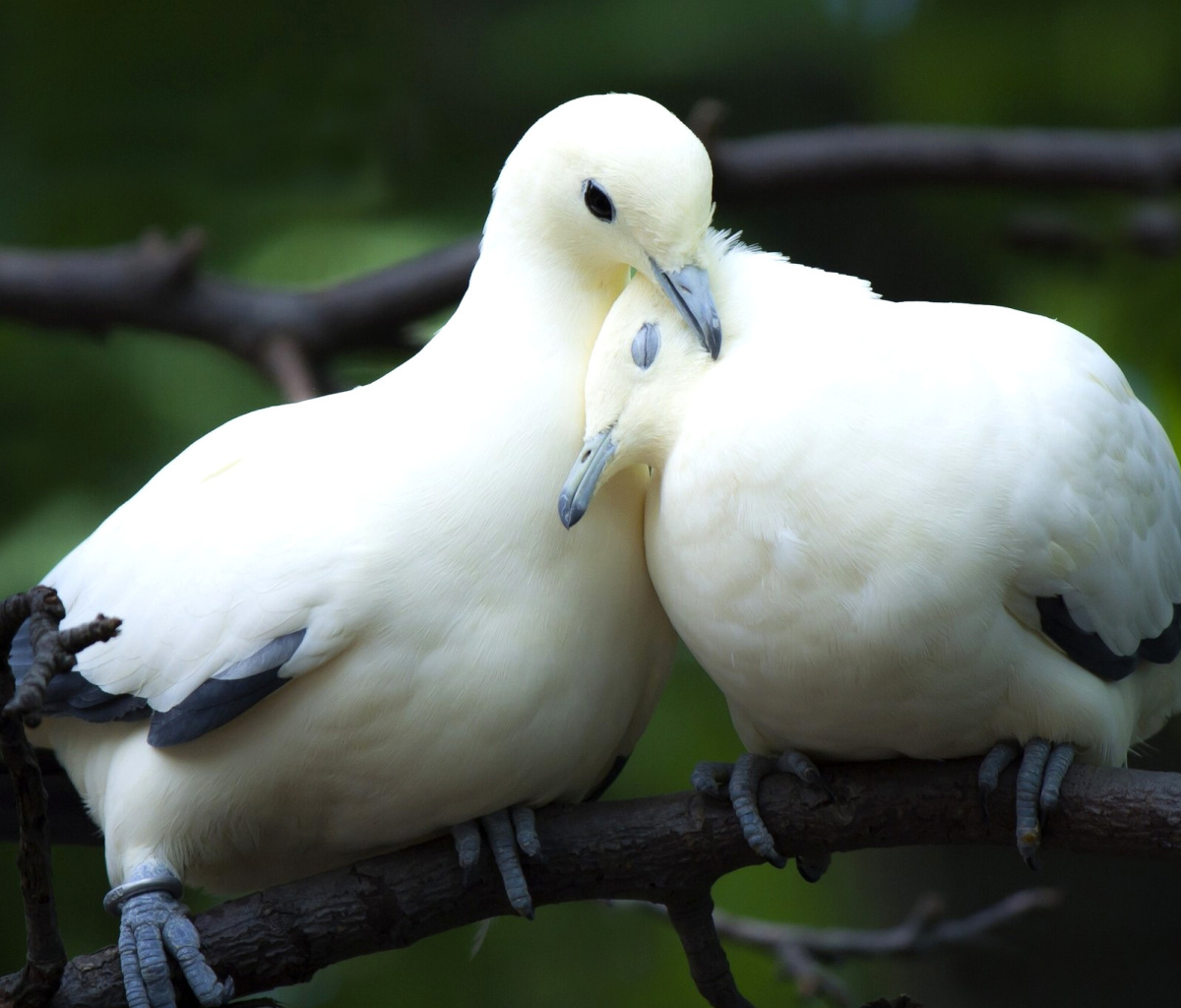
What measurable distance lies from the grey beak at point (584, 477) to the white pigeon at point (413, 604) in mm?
54

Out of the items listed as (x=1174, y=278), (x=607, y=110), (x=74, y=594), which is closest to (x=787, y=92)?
(x=1174, y=278)

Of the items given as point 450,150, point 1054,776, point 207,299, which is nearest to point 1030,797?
point 1054,776

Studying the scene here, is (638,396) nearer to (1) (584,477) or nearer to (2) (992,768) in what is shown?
(1) (584,477)

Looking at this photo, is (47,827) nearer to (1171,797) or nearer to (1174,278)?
(1171,797)

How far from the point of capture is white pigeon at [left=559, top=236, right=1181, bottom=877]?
921 mm

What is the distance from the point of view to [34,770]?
866mm

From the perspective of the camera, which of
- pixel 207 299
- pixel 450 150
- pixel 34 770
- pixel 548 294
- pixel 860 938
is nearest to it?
pixel 34 770

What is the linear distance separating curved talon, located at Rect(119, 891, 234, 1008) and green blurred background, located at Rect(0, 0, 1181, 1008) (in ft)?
5.00

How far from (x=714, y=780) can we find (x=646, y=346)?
0.33 metres

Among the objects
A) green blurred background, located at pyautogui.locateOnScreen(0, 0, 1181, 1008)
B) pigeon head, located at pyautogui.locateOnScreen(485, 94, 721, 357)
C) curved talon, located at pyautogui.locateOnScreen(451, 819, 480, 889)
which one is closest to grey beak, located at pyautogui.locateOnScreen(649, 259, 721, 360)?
pigeon head, located at pyautogui.locateOnScreen(485, 94, 721, 357)

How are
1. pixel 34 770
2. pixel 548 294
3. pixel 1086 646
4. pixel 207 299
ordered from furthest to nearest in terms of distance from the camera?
pixel 207 299
pixel 548 294
pixel 1086 646
pixel 34 770

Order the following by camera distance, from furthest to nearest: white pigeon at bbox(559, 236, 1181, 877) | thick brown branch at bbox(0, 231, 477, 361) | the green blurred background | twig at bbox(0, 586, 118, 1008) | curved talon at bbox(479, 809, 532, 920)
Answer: the green blurred background → thick brown branch at bbox(0, 231, 477, 361) → curved talon at bbox(479, 809, 532, 920) → white pigeon at bbox(559, 236, 1181, 877) → twig at bbox(0, 586, 118, 1008)

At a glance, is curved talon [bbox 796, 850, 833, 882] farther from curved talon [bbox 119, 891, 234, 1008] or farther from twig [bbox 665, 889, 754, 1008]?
curved talon [bbox 119, 891, 234, 1008]

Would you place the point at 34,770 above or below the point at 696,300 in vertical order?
below
